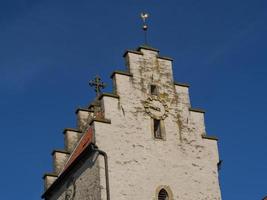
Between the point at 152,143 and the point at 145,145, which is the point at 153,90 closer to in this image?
the point at 152,143

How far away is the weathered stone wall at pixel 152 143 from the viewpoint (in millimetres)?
31391

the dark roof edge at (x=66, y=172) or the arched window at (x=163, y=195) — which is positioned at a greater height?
the dark roof edge at (x=66, y=172)

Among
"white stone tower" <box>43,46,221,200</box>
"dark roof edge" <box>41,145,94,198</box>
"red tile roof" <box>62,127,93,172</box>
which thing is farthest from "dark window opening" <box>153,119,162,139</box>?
"dark roof edge" <box>41,145,94,198</box>

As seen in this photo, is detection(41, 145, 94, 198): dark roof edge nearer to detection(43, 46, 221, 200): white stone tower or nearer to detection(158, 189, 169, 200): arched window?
detection(43, 46, 221, 200): white stone tower

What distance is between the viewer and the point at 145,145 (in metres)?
32.4

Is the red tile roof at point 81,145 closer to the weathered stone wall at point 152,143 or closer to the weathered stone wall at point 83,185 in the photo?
the weathered stone wall at point 83,185

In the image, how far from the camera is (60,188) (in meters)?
35.2

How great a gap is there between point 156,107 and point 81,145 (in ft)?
15.4

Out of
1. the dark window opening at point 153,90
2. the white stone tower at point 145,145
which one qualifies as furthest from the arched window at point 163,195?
the dark window opening at point 153,90

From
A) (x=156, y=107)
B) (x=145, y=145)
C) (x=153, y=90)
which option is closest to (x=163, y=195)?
(x=145, y=145)

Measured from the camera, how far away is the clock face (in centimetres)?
3331

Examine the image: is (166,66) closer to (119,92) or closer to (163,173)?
(119,92)

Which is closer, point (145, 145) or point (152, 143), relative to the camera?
point (145, 145)

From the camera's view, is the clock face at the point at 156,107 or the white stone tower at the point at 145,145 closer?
the white stone tower at the point at 145,145
